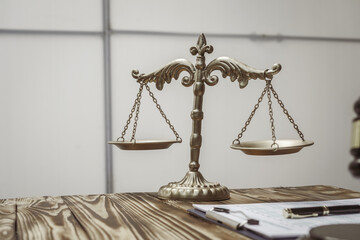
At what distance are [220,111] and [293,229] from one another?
8.54 ft

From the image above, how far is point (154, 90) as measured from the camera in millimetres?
3328

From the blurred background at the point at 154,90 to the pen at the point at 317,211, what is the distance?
92.5 inches

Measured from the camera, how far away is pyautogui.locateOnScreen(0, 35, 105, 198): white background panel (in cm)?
309

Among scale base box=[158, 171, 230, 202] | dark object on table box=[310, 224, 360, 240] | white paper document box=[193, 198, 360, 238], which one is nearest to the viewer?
dark object on table box=[310, 224, 360, 240]

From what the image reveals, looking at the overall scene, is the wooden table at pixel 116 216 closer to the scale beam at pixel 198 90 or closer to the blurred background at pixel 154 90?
the scale beam at pixel 198 90

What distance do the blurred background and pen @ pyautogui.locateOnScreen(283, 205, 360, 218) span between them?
2.35m

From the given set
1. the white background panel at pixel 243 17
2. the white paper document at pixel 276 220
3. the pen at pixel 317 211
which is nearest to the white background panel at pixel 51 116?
the white background panel at pixel 243 17

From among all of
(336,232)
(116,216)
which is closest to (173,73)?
(116,216)

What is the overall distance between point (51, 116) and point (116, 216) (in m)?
2.20

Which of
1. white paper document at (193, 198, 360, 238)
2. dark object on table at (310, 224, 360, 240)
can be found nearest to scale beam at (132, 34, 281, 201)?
white paper document at (193, 198, 360, 238)

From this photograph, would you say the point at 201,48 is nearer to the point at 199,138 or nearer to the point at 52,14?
the point at 199,138

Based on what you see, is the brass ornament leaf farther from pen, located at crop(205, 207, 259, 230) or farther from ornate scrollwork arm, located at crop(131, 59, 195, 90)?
pen, located at crop(205, 207, 259, 230)

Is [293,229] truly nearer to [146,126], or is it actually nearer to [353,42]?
[146,126]

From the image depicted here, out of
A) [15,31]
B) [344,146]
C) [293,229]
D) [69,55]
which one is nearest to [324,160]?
[344,146]
